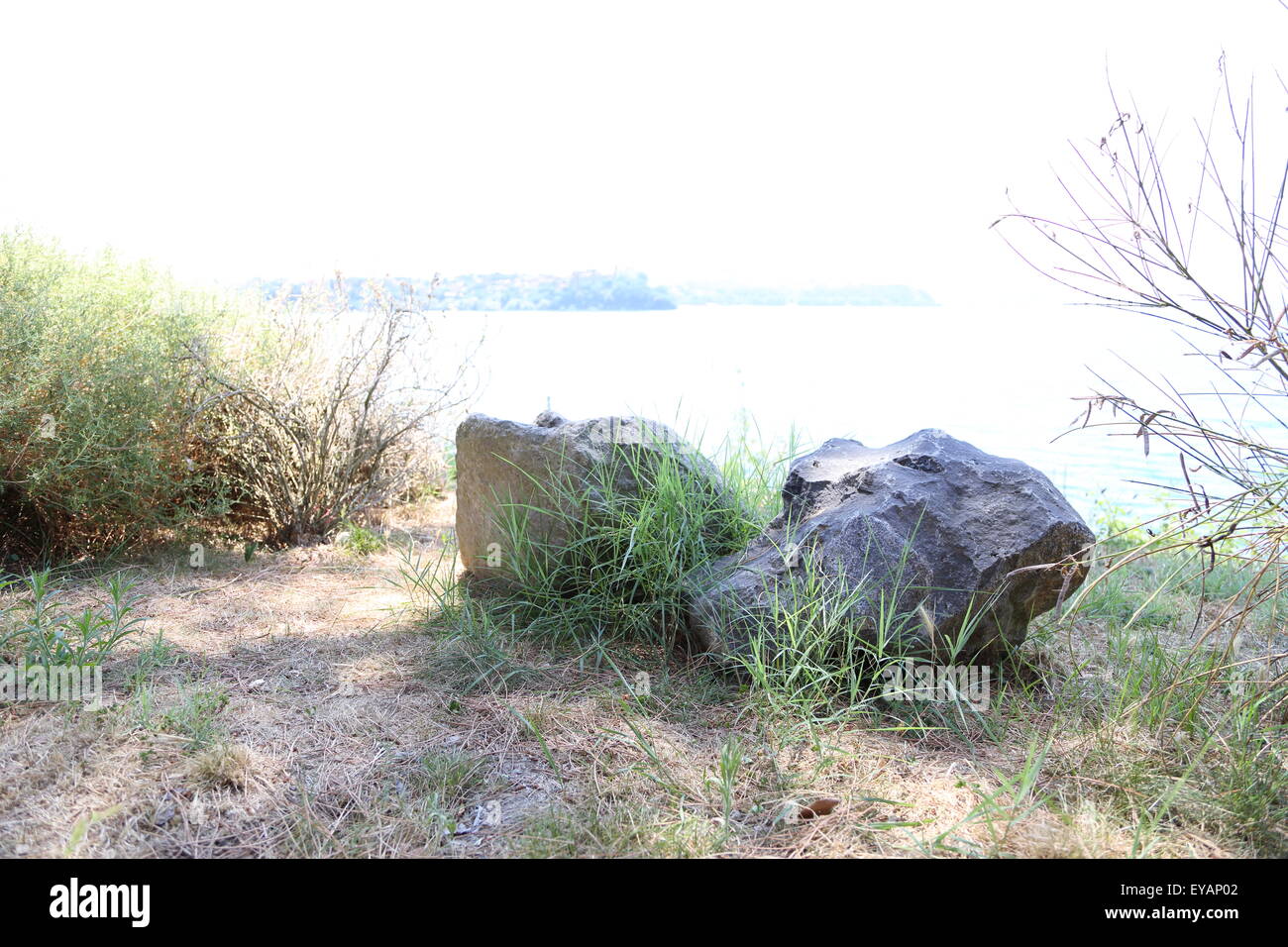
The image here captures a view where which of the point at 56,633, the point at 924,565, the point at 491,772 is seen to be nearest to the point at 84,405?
the point at 56,633

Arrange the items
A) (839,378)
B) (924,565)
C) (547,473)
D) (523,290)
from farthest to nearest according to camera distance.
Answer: (839,378) < (523,290) < (547,473) < (924,565)

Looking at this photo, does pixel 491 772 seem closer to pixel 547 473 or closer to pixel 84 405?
pixel 547 473

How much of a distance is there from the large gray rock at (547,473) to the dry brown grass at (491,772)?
0.58 metres

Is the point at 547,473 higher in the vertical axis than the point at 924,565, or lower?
higher

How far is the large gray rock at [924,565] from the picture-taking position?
2.90 metres

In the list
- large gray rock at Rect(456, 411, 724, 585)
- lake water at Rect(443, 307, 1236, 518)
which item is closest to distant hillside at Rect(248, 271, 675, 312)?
lake water at Rect(443, 307, 1236, 518)

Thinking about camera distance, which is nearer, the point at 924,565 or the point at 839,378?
the point at 924,565

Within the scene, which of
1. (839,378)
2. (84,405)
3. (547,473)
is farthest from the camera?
(839,378)

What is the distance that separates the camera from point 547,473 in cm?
358

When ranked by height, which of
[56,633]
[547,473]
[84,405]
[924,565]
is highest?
[84,405]

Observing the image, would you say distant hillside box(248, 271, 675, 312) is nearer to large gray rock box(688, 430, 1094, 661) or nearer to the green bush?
the green bush

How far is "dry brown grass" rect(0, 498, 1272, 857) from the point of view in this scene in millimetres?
2072

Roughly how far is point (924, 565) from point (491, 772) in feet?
5.32

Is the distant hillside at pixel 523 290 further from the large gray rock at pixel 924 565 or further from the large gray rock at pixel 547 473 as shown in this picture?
the large gray rock at pixel 924 565
